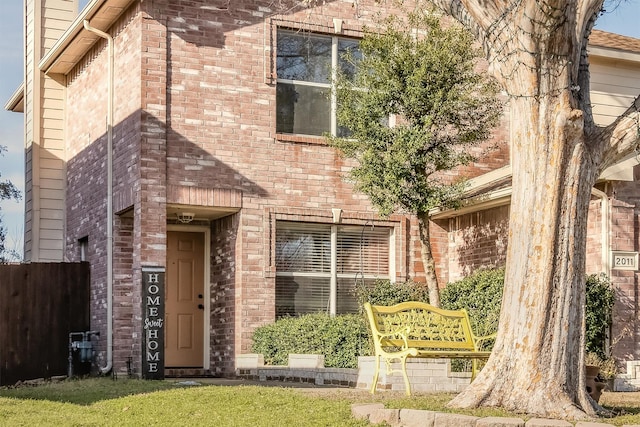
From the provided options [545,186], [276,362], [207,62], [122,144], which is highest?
[207,62]

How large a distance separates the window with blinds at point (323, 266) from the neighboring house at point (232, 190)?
22 mm

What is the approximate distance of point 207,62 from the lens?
14.8 meters

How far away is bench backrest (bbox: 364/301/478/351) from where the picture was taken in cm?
1112

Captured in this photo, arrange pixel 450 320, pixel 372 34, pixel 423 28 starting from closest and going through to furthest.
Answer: pixel 450 320, pixel 372 34, pixel 423 28

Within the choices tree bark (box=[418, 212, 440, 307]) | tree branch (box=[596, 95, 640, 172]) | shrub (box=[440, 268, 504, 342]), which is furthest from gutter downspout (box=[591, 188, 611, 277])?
tree branch (box=[596, 95, 640, 172])

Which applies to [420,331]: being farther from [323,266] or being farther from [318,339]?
[323,266]

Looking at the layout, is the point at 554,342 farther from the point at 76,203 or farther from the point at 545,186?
the point at 76,203

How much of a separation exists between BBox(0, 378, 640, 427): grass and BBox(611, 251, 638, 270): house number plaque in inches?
85.1

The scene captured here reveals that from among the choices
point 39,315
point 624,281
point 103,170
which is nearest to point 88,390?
point 39,315

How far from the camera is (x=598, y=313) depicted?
512 inches

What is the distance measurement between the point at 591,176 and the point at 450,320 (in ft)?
11.1

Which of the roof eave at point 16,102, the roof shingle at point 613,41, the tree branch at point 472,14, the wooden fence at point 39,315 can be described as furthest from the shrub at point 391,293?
the roof eave at point 16,102

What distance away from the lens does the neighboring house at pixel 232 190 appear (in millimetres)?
14273

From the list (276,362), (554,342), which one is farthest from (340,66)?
(554,342)
